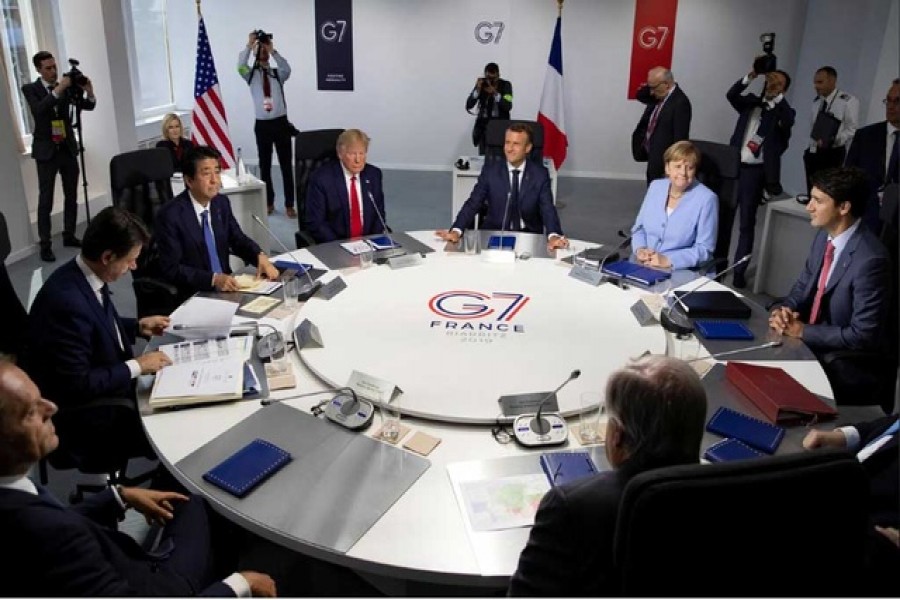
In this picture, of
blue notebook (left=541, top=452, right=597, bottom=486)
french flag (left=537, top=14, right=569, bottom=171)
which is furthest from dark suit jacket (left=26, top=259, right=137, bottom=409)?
french flag (left=537, top=14, right=569, bottom=171)

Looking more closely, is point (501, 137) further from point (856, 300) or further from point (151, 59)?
point (151, 59)

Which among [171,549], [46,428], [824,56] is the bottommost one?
[171,549]

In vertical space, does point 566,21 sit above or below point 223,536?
above

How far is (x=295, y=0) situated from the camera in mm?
8688

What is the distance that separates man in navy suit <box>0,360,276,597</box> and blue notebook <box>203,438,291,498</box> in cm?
19

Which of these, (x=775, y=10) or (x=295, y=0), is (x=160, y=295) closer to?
(x=295, y=0)

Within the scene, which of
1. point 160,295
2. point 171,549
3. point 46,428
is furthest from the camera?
point 160,295

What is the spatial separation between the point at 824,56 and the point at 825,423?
6958 mm

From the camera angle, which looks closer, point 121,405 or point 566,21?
point 121,405

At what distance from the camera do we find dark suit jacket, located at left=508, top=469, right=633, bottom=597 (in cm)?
130

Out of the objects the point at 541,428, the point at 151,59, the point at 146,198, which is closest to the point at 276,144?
the point at 151,59

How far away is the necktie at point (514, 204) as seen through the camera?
430 centimetres

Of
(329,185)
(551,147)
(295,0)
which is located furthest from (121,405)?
(295,0)

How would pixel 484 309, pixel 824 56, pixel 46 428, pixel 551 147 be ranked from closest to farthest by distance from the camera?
pixel 46 428
pixel 484 309
pixel 551 147
pixel 824 56
